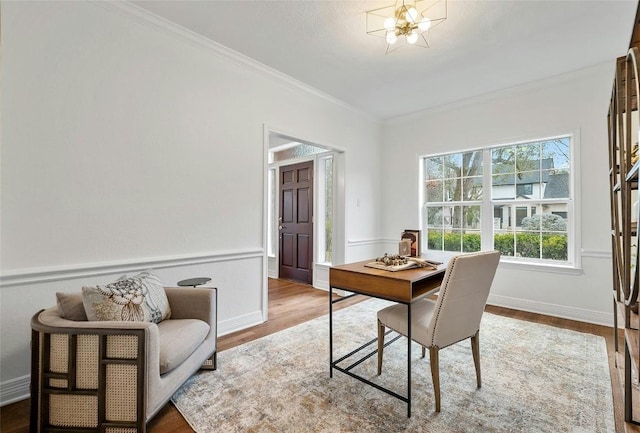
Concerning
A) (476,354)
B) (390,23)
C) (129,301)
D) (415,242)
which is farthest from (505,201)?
(129,301)

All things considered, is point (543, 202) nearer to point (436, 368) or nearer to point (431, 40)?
point (431, 40)

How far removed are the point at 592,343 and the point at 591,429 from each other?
1.46m

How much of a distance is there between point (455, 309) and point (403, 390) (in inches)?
28.2

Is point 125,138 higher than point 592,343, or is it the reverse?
point 125,138

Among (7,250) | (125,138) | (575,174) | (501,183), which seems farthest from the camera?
(501,183)

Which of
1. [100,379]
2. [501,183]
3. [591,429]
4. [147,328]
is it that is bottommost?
[591,429]

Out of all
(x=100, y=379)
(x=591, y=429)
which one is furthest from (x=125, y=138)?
(x=591, y=429)

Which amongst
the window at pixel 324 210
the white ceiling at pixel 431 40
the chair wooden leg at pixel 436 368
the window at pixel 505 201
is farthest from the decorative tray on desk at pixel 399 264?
the window at pixel 324 210

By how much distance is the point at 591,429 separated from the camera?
1.61 m

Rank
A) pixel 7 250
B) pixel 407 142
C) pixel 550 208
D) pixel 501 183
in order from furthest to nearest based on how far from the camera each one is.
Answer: pixel 407 142 → pixel 501 183 → pixel 550 208 → pixel 7 250

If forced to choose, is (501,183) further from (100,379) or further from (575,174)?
(100,379)

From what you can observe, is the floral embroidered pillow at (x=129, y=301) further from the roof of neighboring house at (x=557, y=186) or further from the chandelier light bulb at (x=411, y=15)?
the roof of neighboring house at (x=557, y=186)

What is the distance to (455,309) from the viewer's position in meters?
1.73

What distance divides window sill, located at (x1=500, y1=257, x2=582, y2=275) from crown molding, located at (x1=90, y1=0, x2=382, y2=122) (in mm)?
3237
